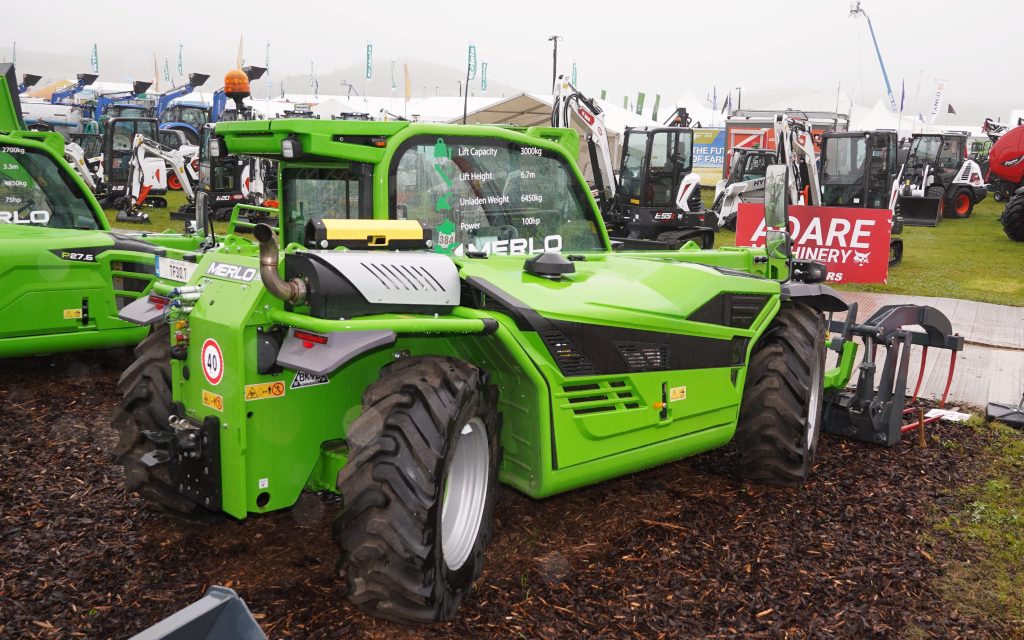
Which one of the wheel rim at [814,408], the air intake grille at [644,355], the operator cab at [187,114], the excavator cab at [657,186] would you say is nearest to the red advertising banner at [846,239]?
the excavator cab at [657,186]

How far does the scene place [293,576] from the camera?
151 inches

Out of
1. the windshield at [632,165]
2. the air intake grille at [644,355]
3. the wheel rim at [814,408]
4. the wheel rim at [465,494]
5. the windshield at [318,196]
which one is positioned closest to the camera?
the wheel rim at [465,494]

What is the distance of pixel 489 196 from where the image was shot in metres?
4.44

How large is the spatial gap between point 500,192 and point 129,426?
2066 mm

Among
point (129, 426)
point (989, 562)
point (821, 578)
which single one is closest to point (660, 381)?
point (821, 578)

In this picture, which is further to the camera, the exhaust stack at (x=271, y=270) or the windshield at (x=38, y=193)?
the windshield at (x=38, y=193)

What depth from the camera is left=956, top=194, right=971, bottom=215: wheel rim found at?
86.3 ft

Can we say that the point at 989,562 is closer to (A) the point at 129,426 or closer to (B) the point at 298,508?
(B) the point at 298,508

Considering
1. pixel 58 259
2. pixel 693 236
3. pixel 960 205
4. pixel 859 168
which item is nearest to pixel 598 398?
pixel 58 259

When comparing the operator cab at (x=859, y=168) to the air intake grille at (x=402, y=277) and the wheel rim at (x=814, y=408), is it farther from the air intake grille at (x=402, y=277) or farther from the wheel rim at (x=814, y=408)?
the air intake grille at (x=402, y=277)

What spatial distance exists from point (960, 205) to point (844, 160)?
9.05 m

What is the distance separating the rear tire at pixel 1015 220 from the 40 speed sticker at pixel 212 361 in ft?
66.6

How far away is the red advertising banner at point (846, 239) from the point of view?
1165cm

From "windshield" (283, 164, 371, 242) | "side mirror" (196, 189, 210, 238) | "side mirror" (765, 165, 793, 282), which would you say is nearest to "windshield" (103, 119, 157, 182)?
"side mirror" (196, 189, 210, 238)
